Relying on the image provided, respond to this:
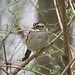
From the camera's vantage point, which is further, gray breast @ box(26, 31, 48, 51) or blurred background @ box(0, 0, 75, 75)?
gray breast @ box(26, 31, 48, 51)

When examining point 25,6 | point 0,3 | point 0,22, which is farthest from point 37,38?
point 0,3

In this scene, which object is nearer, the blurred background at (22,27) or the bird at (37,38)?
the blurred background at (22,27)

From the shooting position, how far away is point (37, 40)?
1.50m

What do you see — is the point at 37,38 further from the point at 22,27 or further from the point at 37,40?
the point at 22,27

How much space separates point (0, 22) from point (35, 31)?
4.13 feet

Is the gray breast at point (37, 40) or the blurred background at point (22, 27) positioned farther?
the gray breast at point (37, 40)

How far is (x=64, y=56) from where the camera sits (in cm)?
104

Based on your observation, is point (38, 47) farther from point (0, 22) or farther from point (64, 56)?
point (0, 22)

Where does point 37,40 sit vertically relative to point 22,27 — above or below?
below

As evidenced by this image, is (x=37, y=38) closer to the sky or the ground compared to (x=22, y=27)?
closer to the ground

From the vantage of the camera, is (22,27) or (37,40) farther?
(22,27)

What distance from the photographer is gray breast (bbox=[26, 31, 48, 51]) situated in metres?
1.50

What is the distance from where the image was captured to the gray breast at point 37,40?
1.50 m

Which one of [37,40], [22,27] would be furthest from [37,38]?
[22,27]
